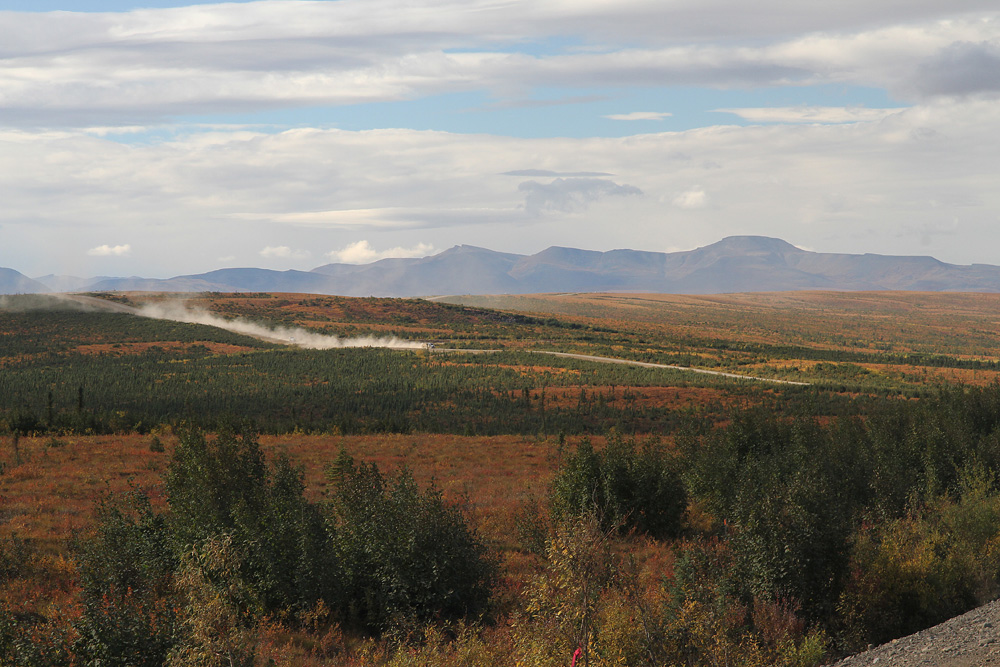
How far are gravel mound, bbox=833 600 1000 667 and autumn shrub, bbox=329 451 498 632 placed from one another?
6.53 metres

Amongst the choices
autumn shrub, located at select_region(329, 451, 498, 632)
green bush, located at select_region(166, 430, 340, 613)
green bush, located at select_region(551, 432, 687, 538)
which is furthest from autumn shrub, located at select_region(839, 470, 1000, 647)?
green bush, located at select_region(166, 430, 340, 613)

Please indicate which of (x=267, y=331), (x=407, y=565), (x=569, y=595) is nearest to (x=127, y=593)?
(x=407, y=565)

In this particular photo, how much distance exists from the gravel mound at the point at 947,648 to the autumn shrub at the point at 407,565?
6.53 m

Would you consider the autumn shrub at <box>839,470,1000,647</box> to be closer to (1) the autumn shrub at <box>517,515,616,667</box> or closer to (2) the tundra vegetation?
(2) the tundra vegetation

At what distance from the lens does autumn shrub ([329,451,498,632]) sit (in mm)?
13195

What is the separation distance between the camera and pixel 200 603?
7586mm

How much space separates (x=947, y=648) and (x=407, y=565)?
359 inches

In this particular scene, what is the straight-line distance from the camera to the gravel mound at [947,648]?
11555 millimetres

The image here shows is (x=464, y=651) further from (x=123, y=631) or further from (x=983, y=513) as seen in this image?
(x=983, y=513)

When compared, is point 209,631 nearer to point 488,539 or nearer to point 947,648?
point 947,648

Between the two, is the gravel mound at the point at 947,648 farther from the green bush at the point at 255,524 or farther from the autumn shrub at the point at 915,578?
the green bush at the point at 255,524

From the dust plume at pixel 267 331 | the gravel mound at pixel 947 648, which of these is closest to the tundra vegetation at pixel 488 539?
the gravel mound at pixel 947 648

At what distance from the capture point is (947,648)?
39.5 feet

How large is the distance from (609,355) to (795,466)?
7040cm
